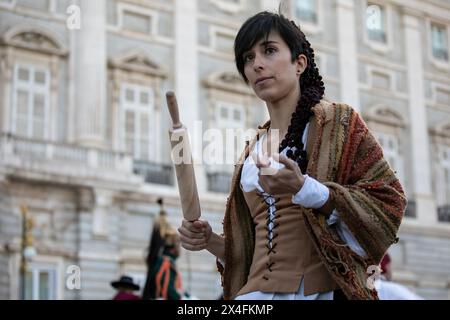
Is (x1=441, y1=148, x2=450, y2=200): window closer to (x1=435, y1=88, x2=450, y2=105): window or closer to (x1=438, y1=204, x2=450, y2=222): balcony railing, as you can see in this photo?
(x1=438, y1=204, x2=450, y2=222): balcony railing

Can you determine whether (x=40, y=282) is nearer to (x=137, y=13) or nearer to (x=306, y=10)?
(x=137, y=13)

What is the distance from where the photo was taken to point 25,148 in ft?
58.7

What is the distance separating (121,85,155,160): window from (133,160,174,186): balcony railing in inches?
9.7

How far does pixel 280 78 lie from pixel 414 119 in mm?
22772

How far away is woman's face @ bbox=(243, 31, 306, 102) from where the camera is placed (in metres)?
2.64

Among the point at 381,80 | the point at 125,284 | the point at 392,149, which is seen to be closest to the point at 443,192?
the point at 392,149

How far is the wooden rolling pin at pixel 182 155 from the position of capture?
2268mm

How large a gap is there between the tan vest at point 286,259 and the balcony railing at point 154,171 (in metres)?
17.0

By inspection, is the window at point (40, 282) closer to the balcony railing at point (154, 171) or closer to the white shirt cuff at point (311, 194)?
the balcony railing at point (154, 171)

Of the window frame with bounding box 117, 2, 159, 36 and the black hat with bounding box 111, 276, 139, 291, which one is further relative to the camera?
the window frame with bounding box 117, 2, 159, 36

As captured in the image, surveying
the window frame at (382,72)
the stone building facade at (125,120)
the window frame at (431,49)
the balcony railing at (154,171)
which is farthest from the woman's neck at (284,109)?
the window frame at (431,49)

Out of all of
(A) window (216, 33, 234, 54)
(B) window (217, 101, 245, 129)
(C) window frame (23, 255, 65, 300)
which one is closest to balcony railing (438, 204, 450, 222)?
(B) window (217, 101, 245, 129)

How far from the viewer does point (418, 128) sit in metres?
24.9
